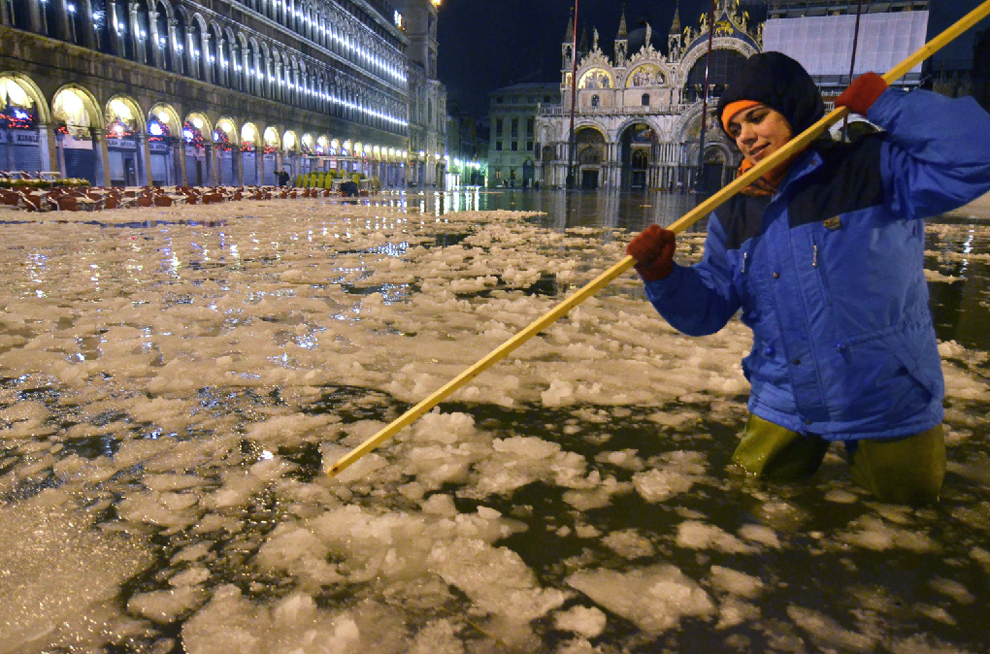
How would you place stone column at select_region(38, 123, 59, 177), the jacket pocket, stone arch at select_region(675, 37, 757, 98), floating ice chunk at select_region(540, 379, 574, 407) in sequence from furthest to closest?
stone arch at select_region(675, 37, 757, 98) → stone column at select_region(38, 123, 59, 177) → floating ice chunk at select_region(540, 379, 574, 407) → the jacket pocket

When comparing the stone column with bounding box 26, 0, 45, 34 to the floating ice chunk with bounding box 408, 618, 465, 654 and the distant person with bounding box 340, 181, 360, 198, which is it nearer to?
the distant person with bounding box 340, 181, 360, 198

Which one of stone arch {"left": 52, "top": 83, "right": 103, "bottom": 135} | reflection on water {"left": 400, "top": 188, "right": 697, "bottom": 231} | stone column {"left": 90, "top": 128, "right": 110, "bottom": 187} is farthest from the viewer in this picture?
stone column {"left": 90, "top": 128, "right": 110, "bottom": 187}

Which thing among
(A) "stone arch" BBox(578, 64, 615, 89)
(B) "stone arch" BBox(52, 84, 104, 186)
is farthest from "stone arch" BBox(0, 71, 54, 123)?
(A) "stone arch" BBox(578, 64, 615, 89)

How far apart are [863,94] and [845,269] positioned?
0.57m

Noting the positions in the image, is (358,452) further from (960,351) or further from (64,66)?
(64,66)

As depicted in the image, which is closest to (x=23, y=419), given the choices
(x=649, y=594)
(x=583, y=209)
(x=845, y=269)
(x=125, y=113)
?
(x=649, y=594)

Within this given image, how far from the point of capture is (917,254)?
2119 millimetres

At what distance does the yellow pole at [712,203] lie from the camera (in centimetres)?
199

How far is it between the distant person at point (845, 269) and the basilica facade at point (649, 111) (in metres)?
62.1

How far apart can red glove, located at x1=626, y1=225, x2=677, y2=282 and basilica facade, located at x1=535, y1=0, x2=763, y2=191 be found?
204 ft

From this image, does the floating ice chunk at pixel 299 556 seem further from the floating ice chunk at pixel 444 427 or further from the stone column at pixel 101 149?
the stone column at pixel 101 149

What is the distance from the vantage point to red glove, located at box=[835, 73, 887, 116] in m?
1.95

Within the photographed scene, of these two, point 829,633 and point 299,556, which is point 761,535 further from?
point 299,556

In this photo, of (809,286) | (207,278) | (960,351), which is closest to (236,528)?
(809,286)
